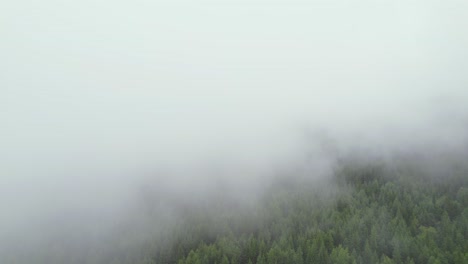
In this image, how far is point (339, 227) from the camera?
4466 inches

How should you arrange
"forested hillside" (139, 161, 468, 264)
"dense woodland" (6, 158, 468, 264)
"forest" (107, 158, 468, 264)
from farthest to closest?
"dense woodland" (6, 158, 468, 264) < "forest" (107, 158, 468, 264) < "forested hillside" (139, 161, 468, 264)

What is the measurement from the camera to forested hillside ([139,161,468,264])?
314 ft

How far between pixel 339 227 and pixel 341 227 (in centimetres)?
141

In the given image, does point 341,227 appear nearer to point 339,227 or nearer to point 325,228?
point 339,227

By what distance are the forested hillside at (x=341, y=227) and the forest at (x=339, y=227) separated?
11.4 inches

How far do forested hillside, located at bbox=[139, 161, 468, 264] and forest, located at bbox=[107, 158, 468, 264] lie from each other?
0.29m

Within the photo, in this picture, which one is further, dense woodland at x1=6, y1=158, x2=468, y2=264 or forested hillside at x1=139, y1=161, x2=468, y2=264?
dense woodland at x1=6, y1=158, x2=468, y2=264

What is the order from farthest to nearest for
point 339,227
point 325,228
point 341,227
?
1. point 325,228
2. point 341,227
3. point 339,227

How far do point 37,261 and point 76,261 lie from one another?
54.4ft

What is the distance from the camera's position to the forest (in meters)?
95.7

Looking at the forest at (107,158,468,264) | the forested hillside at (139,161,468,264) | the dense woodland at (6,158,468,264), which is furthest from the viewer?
the dense woodland at (6,158,468,264)

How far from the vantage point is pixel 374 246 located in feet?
327

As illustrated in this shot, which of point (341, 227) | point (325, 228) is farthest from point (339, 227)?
point (325, 228)

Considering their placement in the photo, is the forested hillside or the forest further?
→ the forest
